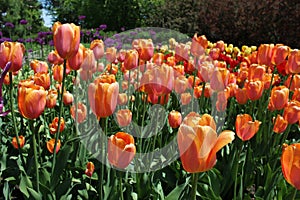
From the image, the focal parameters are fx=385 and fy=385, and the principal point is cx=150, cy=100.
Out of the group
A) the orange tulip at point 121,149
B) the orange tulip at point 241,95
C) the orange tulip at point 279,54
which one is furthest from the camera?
the orange tulip at point 279,54

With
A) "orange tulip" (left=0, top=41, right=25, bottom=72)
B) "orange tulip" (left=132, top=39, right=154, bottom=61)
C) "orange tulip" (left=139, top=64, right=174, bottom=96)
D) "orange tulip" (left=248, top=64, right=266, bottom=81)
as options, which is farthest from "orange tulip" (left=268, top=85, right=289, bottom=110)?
"orange tulip" (left=0, top=41, right=25, bottom=72)

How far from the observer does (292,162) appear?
1015mm

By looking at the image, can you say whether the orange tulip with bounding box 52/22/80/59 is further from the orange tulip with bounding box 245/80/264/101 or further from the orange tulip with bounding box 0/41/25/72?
the orange tulip with bounding box 245/80/264/101

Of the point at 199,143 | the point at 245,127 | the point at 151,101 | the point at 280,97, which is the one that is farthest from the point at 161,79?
the point at 199,143

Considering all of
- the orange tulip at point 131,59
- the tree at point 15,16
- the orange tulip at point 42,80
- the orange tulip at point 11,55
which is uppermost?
the orange tulip at point 11,55

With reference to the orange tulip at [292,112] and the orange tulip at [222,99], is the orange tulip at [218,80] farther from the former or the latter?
the orange tulip at [292,112]

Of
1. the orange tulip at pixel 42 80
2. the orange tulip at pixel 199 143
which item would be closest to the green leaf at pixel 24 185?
the orange tulip at pixel 42 80

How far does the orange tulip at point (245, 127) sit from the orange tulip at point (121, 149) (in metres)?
0.60

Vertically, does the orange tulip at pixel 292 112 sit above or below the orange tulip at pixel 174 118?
above

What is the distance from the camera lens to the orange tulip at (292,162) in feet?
3.30

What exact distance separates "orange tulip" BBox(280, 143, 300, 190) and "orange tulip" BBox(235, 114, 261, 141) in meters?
0.58

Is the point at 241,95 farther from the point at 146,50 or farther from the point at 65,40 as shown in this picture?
the point at 65,40

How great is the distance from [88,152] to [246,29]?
10.5m

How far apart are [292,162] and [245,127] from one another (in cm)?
61
